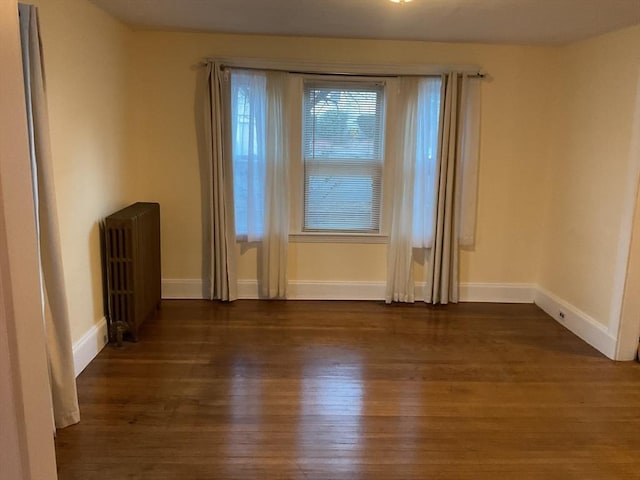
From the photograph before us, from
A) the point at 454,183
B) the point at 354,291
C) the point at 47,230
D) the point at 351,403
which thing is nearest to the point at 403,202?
the point at 454,183

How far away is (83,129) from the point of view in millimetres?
3166

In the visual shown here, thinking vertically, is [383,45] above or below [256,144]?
above

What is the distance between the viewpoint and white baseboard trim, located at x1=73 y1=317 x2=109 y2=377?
3080 millimetres

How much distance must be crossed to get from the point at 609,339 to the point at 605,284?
1.27 feet

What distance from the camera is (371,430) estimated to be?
103 inches

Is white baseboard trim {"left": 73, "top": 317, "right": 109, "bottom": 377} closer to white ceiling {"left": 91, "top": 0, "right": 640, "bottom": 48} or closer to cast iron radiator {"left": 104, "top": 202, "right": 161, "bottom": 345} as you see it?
cast iron radiator {"left": 104, "top": 202, "right": 161, "bottom": 345}

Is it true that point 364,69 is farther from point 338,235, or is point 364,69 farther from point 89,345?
point 89,345

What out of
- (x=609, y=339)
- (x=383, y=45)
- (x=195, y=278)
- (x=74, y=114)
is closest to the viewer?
(x=74, y=114)

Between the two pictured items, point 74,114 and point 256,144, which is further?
point 256,144

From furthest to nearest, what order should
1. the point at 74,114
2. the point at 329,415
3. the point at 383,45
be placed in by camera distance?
the point at 383,45 < the point at 74,114 < the point at 329,415

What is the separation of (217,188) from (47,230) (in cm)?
202

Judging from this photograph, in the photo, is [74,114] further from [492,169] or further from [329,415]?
[492,169]

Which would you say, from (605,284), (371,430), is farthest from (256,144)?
(605,284)

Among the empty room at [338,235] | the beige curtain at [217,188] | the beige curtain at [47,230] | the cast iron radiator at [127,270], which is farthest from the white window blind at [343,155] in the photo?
the beige curtain at [47,230]
